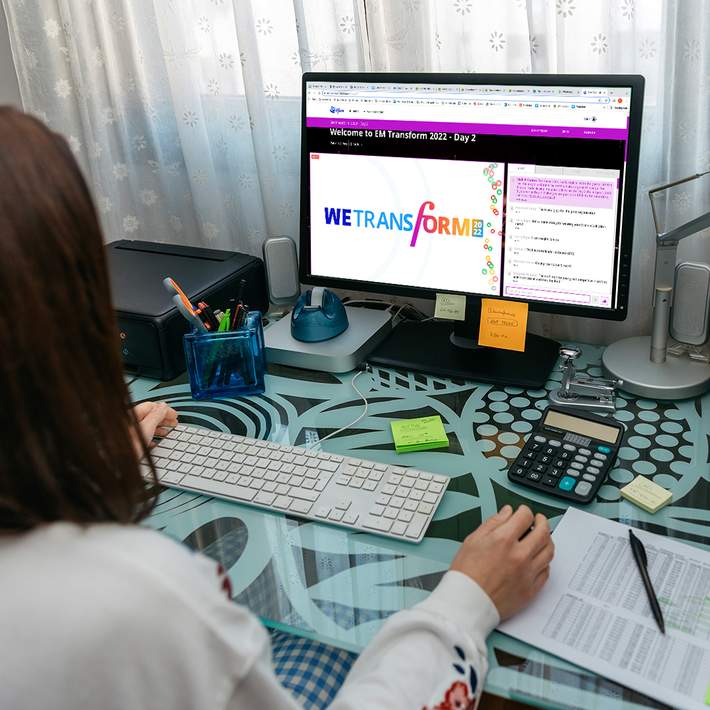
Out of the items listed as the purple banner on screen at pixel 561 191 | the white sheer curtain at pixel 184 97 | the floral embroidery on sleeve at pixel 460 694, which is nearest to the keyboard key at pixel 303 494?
the floral embroidery on sleeve at pixel 460 694

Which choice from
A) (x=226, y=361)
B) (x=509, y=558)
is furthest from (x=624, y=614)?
(x=226, y=361)

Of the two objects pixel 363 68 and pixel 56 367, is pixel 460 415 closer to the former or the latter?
pixel 363 68

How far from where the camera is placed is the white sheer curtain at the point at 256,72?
4.17 feet

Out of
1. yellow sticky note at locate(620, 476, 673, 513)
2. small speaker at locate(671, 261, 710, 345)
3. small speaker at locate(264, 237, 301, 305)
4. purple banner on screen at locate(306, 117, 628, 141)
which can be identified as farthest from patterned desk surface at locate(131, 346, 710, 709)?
purple banner on screen at locate(306, 117, 628, 141)

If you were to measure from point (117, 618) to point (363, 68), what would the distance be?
116 cm

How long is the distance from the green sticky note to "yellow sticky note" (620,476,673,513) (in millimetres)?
265

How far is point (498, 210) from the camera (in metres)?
1.29

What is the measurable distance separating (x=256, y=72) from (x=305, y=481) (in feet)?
2.83

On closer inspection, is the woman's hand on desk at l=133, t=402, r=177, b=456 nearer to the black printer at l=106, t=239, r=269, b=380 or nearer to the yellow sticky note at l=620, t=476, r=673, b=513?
the black printer at l=106, t=239, r=269, b=380

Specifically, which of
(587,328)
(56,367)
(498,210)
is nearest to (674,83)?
(498,210)

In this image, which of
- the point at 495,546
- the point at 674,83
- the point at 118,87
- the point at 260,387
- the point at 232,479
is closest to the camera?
the point at 495,546

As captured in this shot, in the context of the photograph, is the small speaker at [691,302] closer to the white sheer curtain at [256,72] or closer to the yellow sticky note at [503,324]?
the white sheer curtain at [256,72]

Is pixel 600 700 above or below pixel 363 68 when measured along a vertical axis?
below

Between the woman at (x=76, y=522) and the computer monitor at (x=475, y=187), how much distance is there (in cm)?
78
